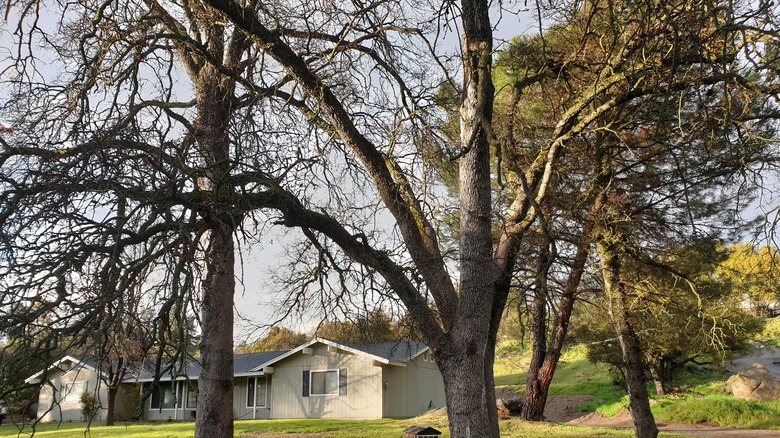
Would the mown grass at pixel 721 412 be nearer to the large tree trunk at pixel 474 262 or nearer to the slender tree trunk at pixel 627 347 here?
the slender tree trunk at pixel 627 347

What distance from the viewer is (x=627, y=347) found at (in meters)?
10.4

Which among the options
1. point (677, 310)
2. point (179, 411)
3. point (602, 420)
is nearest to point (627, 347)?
point (677, 310)

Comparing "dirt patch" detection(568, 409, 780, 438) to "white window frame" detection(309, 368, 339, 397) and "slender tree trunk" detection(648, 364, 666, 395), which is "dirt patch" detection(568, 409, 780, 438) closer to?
"slender tree trunk" detection(648, 364, 666, 395)

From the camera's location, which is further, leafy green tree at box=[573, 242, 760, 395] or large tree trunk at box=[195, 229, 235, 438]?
leafy green tree at box=[573, 242, 760, 395]

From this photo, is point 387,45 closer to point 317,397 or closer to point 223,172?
point 223,172

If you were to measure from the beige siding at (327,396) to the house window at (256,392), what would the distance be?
69cm

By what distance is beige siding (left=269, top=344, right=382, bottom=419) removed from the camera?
23.6 m

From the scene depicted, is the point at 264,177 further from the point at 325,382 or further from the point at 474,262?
the point at 325,382

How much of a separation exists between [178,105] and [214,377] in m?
4.26

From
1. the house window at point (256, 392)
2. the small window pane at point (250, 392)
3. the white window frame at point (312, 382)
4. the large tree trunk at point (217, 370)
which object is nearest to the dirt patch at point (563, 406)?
the white window frame at point (312, 382)

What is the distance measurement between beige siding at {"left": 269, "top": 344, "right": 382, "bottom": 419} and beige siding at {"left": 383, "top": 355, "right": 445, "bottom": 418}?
22.0 inches

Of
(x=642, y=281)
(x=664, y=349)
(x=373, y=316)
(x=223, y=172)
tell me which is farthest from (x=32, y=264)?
(x=664, y=349)

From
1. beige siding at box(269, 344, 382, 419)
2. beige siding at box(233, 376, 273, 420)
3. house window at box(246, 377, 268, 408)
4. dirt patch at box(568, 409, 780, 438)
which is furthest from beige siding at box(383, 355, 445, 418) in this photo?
dirt patch at box(568, 409, 780, 438)

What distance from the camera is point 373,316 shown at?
320 inches
